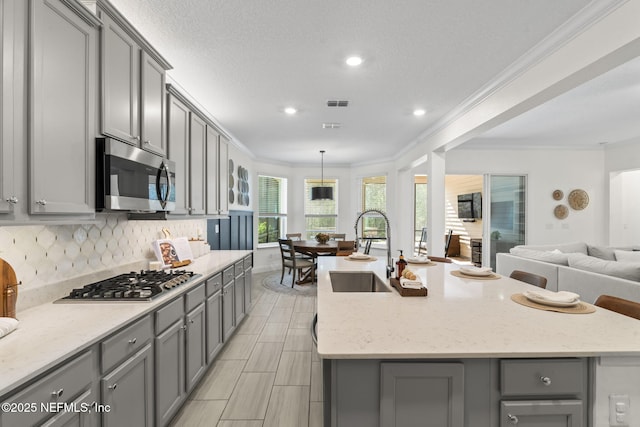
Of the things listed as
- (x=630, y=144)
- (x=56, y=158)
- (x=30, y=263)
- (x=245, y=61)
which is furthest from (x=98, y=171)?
(x=630, y=144)

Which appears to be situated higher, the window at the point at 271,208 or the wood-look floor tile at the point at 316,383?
the window at the point at 271,208

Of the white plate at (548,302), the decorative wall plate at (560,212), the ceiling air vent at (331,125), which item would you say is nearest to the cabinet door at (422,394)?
the white plate at (548,302)

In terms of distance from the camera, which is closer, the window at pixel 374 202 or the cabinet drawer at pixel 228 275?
the cabinet drawer at pixel 228 275

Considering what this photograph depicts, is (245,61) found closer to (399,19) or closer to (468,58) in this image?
(399,19)

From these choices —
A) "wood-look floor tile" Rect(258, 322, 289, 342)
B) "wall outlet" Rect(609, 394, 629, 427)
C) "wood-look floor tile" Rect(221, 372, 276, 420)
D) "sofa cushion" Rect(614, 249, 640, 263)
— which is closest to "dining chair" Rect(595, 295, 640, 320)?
"wall outlet" Rect(609, 394, 629, 427)

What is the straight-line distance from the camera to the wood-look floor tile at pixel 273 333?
3454mm

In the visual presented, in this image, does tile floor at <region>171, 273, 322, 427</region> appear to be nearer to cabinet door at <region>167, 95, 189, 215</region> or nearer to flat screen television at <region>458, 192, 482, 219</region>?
cabinet door at <region>167, 95, 189, 215</region>

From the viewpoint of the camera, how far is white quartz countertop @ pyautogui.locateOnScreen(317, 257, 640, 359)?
110cm

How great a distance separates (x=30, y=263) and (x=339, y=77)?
9.09 feet

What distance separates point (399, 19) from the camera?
7.22ft

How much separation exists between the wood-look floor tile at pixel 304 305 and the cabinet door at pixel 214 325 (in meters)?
1.61

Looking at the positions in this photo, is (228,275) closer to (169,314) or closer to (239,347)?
(239,347)

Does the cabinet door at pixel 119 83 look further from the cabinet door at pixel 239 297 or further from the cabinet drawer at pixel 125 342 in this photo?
the cabinet door at pixel 239 297

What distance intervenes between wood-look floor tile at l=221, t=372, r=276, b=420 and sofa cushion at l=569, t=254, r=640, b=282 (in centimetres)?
333
